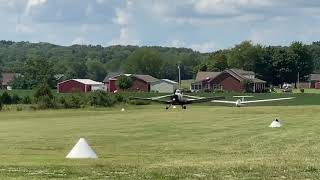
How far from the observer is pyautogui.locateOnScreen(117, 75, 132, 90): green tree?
184212 millimetres

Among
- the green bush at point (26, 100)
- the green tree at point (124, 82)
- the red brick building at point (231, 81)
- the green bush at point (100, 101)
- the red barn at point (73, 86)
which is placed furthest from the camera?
the red barn at point (73, 86)

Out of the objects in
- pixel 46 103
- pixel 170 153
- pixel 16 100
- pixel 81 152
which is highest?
pixel 81 152

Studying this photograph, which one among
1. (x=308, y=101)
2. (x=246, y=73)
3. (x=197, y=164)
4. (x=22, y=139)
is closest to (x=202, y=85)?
(x=246, y=73)

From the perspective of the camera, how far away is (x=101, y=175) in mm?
16438

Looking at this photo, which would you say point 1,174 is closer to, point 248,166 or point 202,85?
point 248,166

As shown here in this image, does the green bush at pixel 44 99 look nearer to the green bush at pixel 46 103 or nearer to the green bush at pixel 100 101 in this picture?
the green bush at pixel 46 103

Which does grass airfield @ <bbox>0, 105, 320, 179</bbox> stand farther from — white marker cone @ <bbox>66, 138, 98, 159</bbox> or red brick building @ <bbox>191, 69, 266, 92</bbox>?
red brick building @ <bbox>191, 69, 266, 92</bbox>

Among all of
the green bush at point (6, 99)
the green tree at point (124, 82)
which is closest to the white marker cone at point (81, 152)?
the green bush at point (6, 99)

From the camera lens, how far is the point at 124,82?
605ft

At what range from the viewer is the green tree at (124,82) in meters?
184

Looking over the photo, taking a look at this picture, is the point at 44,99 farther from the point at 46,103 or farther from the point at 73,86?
the point at 73,86

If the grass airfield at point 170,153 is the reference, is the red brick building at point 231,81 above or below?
above

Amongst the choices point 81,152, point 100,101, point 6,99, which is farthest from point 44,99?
point 81,152

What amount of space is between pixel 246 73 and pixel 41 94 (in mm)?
97736
